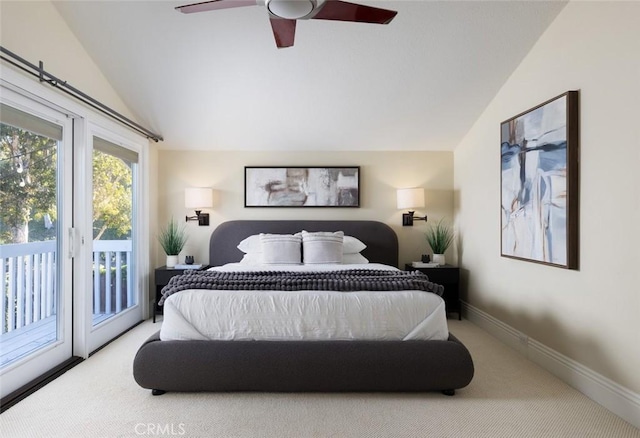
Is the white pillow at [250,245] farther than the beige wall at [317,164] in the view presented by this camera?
No

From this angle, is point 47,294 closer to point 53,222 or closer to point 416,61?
point 53,222

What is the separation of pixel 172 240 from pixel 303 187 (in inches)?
66.8

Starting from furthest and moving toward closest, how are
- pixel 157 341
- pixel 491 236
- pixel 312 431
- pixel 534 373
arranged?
pixel 491 236 < pixel 534 373 < pixel 157 341 < pixel 312 431

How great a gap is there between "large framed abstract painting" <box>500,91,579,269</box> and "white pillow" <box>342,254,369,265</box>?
1431 mm

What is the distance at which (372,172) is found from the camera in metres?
4.55

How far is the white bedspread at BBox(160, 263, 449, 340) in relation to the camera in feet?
7.57

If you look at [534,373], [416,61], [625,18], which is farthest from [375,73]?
[534,373]

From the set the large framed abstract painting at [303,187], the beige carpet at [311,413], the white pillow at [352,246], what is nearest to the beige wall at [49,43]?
the large framed abstract painting at [303,187]

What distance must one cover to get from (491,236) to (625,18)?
6.72 ft

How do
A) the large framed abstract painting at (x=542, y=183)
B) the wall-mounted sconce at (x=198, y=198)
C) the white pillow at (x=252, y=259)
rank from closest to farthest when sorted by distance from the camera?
the large framed abstract painting at (x=542, y=183) < the white pillow at (x=252, y=259) < the wall-mounted sconce at (x=198, y=198)

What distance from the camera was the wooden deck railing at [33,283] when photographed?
2.35 metres

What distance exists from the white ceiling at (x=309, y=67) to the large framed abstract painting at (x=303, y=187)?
40 cm

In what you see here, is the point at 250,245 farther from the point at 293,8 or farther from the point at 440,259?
the point at 293,8

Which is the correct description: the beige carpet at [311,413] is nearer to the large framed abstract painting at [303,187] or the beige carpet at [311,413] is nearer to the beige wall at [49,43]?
the beige wall at [49,43]
